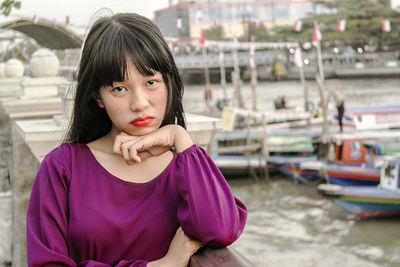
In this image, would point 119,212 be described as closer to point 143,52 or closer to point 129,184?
point 129,184

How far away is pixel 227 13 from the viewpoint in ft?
274

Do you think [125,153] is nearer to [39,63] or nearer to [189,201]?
[189,201]

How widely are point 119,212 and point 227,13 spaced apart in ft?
275

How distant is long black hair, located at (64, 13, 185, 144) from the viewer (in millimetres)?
1368

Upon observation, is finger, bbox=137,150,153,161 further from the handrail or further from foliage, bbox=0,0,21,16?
foliage, bbox=0,0,21,16

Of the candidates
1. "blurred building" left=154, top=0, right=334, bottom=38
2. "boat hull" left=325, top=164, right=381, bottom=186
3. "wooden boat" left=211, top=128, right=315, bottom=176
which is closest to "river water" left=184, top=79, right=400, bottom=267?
"wooden boat" left=211, top=128, right=315, bottom=176

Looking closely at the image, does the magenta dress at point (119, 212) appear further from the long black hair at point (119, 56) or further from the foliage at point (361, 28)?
the foliage at point (361, 28)

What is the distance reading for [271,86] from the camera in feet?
181

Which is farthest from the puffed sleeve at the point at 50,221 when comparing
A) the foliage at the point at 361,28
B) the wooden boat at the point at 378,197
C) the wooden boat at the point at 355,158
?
the foliage at the point at 361,28

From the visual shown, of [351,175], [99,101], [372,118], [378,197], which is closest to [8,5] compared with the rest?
[99,101]

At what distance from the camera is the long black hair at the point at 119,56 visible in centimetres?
137

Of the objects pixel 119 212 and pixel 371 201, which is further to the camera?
pixel 371 201

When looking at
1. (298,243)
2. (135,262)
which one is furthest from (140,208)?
(298,243)

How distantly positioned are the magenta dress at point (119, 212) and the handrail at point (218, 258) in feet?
0.09
